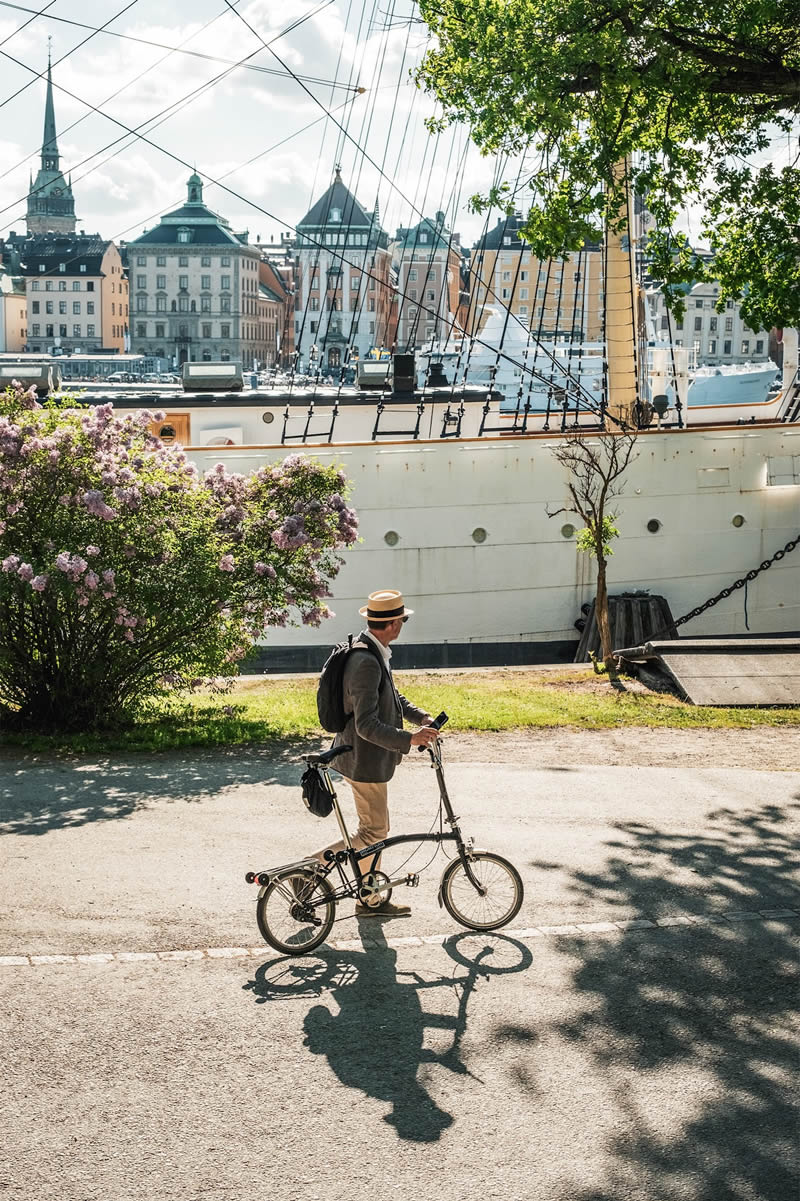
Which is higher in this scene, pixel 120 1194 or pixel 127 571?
pixel 127 571

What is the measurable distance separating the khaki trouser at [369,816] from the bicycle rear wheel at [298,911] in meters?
0.22

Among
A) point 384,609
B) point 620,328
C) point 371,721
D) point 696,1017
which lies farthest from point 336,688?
point 620,328

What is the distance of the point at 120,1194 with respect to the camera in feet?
14.3

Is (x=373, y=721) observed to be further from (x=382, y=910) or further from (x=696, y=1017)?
(x=696, y=1017)

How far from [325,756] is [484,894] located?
1036mm

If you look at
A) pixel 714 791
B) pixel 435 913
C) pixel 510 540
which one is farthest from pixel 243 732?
pixel 510 540

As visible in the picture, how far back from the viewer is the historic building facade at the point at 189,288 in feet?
540

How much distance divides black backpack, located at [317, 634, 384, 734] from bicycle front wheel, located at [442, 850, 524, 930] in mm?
895

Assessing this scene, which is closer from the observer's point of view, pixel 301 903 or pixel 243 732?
pixel 301 903

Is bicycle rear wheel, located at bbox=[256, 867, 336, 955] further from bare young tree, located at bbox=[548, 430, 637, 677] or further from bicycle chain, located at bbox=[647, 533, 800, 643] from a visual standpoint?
bicycle chain, located at bbox=[647, 533, 800, 643]

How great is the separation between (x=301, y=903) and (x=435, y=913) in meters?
0.87

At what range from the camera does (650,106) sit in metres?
12.0

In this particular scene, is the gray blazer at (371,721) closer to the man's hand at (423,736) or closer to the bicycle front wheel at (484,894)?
the man's hand at (423,736)

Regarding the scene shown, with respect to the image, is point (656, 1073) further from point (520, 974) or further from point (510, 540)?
point (510, 540)
